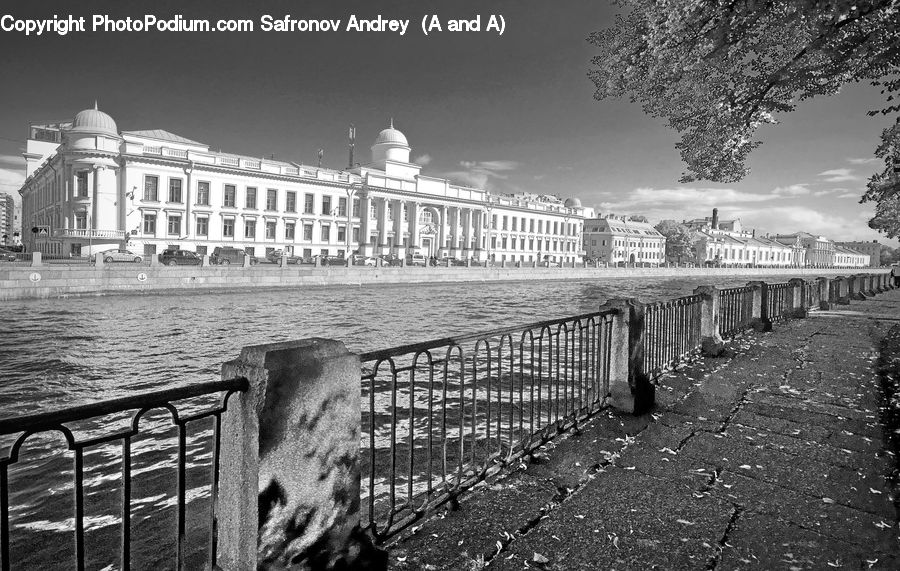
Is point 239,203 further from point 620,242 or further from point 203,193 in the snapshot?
point 620,242

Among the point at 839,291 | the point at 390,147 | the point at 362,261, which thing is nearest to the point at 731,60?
the point at 839,291

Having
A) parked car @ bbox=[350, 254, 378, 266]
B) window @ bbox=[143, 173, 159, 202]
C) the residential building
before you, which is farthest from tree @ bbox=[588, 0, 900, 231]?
the residential building

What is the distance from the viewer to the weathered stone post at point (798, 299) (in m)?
15.4

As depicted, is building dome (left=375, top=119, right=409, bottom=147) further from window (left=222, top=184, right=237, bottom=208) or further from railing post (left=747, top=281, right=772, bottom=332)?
railing post (left=747, top=281, right=772, bottom=332)

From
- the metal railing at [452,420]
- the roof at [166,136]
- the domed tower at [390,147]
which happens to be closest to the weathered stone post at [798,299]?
the metal railing at [452,420]

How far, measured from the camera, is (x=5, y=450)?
7199 mm

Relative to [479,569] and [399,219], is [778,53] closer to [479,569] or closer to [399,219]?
[479,569]

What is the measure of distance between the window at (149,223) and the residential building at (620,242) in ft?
271

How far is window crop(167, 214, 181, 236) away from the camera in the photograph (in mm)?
52938

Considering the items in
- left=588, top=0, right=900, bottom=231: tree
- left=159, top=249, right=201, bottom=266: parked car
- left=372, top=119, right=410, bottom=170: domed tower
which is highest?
left=372, top=119, right=410, bottom=170: domed tower

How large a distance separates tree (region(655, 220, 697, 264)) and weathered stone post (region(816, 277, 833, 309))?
104m

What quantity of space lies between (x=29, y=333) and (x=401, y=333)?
12.2 meters

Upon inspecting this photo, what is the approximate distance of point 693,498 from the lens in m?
3.75

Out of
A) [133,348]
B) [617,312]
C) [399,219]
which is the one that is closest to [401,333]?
[133,348]
